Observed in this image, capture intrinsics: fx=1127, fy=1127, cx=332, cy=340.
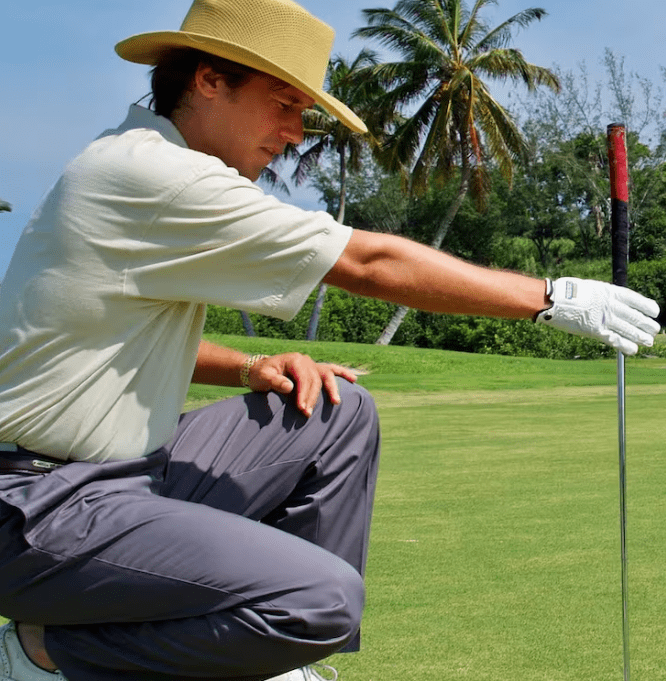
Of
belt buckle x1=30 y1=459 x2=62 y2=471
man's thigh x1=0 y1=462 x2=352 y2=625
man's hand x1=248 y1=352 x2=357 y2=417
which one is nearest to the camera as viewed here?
man's thigh x1=0 y1=462 x2=352 y2=625

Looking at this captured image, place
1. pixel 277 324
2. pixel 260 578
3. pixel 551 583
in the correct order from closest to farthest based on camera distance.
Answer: pixel 260 578 → pixel 551 583 → pixel 277 324

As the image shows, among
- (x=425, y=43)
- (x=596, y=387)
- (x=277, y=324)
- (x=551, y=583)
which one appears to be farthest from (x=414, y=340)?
(x=551, y=583)

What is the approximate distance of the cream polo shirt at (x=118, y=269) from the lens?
2.38m

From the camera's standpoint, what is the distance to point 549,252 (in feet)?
163

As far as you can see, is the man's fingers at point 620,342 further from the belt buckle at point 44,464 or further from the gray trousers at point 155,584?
the belt buckle at point 44,464

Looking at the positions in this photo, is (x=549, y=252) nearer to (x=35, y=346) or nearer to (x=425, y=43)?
(x=425, y=43)

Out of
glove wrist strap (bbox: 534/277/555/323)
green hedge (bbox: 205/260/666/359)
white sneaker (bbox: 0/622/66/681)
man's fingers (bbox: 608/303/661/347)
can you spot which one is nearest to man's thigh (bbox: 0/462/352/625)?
white sneaker (bbox: 0/622/66/681)

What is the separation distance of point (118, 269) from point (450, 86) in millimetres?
31077

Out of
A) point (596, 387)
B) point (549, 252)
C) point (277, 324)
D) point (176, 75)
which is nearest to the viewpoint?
point (176, 75)

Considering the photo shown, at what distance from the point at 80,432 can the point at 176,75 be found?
0.92 m

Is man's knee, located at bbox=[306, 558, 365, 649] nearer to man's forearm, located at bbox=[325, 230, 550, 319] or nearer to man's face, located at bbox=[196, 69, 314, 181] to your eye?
man's forearm, located at bbox=[325, 230, 550, 319]

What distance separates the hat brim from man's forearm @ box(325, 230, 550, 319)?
28 cm

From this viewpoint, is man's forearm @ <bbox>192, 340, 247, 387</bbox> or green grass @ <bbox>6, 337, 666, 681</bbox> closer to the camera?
green grass @ <bbox>6, 337, 666, 681</bbox>

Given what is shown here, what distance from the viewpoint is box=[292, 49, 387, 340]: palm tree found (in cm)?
3462
